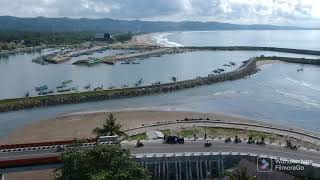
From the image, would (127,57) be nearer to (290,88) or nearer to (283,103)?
(290,88)

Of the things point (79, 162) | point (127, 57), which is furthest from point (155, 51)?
point (79, 162)

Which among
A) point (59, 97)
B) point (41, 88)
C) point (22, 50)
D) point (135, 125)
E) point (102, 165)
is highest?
point (102, 165)

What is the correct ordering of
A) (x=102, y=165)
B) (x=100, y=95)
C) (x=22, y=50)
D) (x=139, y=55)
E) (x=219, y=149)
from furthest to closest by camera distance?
(x=22, y=50) < (x=139, y=55) < (x=100, y=95) < (x=219, y=149) < (x=102, y=165)

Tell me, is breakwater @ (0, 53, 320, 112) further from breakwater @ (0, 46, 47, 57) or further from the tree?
breakwater @ (0, 46, 47, 57)

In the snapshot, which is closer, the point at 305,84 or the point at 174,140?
the point at 174,140

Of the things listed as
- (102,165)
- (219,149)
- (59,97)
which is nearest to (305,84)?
(59,97)

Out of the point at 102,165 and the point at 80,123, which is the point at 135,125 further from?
the point at 102,165
